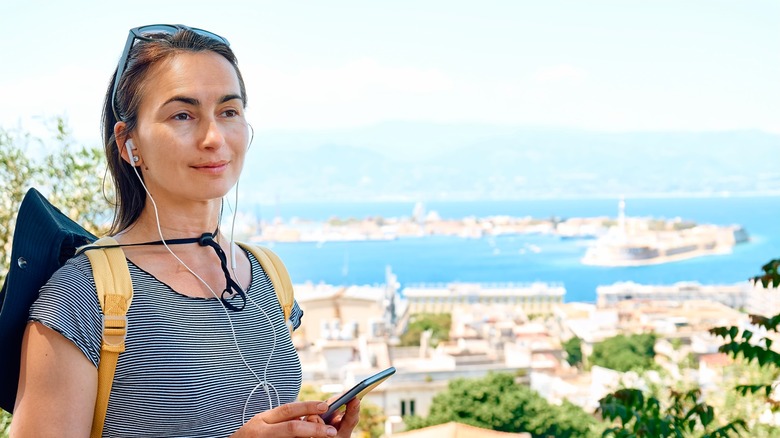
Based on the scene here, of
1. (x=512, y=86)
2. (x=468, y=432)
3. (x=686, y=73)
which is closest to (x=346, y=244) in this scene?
(x=512, y=86)

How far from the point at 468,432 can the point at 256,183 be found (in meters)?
81.2

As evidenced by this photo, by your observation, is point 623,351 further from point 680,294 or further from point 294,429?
point 294,429

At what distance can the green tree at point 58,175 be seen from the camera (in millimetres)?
2500

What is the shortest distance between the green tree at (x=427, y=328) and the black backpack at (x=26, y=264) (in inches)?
974

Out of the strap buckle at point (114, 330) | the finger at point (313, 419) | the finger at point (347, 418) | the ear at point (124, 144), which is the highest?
the ear at point (124, 144)

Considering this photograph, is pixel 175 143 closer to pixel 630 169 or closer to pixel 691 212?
pixel 691 212

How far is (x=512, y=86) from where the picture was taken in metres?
69.9

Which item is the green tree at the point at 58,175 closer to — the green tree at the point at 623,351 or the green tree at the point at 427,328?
the green tree at the point at 623,351

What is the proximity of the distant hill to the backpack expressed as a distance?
264 feet

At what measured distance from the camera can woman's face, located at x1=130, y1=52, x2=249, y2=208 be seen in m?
0.63

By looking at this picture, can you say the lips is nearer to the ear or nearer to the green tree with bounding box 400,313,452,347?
the ear

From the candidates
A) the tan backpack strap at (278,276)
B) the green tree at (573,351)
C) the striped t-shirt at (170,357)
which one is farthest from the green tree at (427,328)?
the striped t-shirt at (170,357)

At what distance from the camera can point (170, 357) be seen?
0.59m

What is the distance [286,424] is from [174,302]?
128 mm
